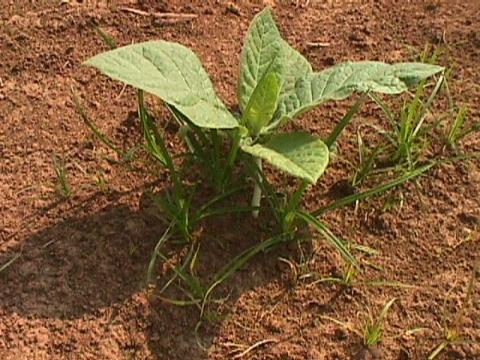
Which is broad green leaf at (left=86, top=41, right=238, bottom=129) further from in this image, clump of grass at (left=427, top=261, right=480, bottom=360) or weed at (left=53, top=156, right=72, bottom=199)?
clump of grass at (left=427, top=261, right=480, bottom=360)

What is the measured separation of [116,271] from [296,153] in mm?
406

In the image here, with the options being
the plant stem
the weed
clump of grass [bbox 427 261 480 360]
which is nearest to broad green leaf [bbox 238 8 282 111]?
the plant stem

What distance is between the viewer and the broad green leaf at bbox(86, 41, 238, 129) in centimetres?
127

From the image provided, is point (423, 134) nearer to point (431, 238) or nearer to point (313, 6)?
point (431, 238)

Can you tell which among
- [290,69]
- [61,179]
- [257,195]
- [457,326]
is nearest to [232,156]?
[257,195]

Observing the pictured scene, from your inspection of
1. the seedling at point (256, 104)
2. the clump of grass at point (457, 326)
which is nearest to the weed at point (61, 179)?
the seedling at point (256, 104)

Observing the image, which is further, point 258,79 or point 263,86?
point 258,79

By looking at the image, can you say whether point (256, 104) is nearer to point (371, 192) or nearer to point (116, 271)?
point (371, 192)

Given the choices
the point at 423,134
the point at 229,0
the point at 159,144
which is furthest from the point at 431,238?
the point at 229,0

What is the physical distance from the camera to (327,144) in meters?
1.40

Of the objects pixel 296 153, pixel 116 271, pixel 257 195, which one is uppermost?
pixel 296 153

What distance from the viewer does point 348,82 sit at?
136cm

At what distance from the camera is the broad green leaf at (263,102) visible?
4.37 feet

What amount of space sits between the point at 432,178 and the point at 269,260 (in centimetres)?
38
